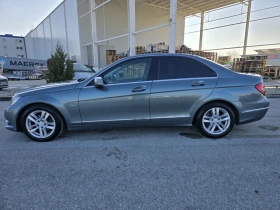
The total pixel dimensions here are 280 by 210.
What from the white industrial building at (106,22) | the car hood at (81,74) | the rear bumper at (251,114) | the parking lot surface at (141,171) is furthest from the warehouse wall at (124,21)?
the rear bumper at (251,114)

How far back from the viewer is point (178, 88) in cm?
336

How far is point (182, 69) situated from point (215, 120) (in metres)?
1.16

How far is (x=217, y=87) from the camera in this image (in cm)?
342

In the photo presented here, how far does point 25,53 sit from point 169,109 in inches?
2674

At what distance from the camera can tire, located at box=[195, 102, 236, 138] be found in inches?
138

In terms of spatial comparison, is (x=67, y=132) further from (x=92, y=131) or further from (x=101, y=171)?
(x=101, y=171)

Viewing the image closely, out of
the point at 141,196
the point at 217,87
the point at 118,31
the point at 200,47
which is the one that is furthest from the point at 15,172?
the point at 200,47

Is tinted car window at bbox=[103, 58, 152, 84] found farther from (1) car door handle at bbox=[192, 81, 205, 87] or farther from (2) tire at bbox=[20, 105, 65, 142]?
(2) tire at bbox=[20, 105, 65, 142]

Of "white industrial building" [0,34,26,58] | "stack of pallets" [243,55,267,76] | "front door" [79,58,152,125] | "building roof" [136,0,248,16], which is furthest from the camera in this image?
"white industrial building" [0,34,26,58]

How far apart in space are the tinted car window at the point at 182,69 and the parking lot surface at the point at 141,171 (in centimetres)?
121

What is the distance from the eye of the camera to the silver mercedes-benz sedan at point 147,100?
332 centimetres

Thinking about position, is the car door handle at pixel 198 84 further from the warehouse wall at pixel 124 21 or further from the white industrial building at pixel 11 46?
the white industrial building at pixel 11 46

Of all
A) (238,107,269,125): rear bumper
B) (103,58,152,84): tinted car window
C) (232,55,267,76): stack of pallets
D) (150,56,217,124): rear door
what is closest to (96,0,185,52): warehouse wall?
(232,55,267,76): stack of pallets

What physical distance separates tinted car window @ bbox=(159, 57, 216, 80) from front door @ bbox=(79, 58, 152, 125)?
29 cm
